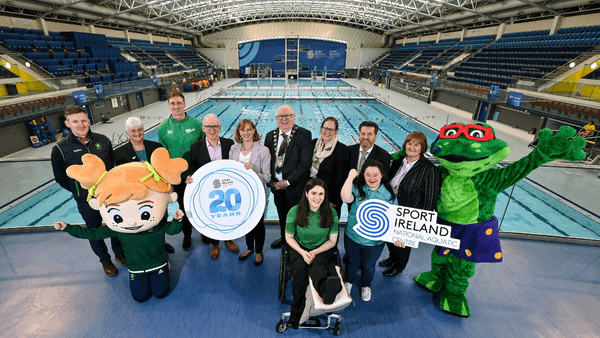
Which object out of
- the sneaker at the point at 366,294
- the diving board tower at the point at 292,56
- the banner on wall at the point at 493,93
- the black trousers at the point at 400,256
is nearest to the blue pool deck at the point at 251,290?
the sneaker at the point at 366,294

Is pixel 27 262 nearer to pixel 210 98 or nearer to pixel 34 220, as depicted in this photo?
pixel 34 220

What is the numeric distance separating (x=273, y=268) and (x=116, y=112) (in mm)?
13263

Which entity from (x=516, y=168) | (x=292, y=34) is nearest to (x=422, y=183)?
(x=516, y=168)

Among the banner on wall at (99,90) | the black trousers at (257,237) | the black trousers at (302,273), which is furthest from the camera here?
the banner on wall at (99,90)

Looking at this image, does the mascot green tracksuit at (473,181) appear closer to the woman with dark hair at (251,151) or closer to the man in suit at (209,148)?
the woman with dark hair at (251,151)

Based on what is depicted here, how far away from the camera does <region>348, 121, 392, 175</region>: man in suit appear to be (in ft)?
7.54

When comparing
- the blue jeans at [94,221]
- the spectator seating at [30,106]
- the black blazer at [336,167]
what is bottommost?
the blue jeans at [94,221]

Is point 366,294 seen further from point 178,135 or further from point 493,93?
point 493,93

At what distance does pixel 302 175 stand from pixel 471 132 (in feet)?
4.60

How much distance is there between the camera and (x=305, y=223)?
2014 mm

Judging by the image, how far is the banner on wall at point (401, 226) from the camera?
6.09 ft

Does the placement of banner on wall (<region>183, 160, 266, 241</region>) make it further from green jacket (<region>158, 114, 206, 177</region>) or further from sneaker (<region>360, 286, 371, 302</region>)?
sneaker (<region>360, 286, 371, 302</region>)

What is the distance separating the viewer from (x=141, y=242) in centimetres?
207

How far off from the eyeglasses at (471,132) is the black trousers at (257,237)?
5.87 ft
